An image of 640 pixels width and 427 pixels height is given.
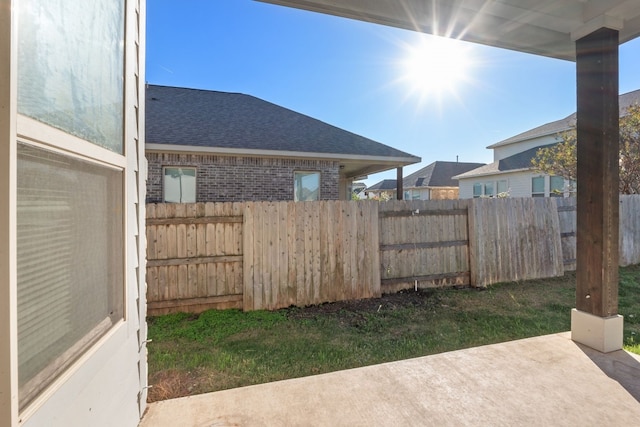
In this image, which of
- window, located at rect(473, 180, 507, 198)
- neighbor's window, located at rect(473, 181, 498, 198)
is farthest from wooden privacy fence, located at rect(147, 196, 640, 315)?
neighbor's window, located at rect(473, 181, 498, 198)

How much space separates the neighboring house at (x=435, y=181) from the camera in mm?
25859

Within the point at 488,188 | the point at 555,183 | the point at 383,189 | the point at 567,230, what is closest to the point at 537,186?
the point at 555,183

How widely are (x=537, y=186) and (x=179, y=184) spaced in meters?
16.2

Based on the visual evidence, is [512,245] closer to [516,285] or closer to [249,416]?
[516,285]

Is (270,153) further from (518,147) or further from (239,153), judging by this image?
(518,147)

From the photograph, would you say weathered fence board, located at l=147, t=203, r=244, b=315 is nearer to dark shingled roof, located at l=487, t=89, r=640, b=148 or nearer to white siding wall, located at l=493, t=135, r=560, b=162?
dark shingled roof, located at l=487, t=89, r=640, b=148

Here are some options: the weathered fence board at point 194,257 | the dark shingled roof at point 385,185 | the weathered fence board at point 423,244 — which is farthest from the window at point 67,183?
the dark shingled roof at point 385,185

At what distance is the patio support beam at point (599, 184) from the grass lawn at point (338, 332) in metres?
0.56

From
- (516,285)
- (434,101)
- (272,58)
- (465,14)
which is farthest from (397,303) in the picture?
(272,58)

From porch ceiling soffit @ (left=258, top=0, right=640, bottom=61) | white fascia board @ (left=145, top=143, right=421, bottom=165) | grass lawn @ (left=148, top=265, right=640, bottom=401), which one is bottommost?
grass lawn @ (left=148, top=265, right=640, bottom=401)

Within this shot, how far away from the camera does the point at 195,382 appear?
267cm

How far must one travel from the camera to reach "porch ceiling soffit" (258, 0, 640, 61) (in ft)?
9.06

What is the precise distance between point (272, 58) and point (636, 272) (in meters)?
10.0

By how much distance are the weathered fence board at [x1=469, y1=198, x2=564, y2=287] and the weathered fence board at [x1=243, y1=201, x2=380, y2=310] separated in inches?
84.7
